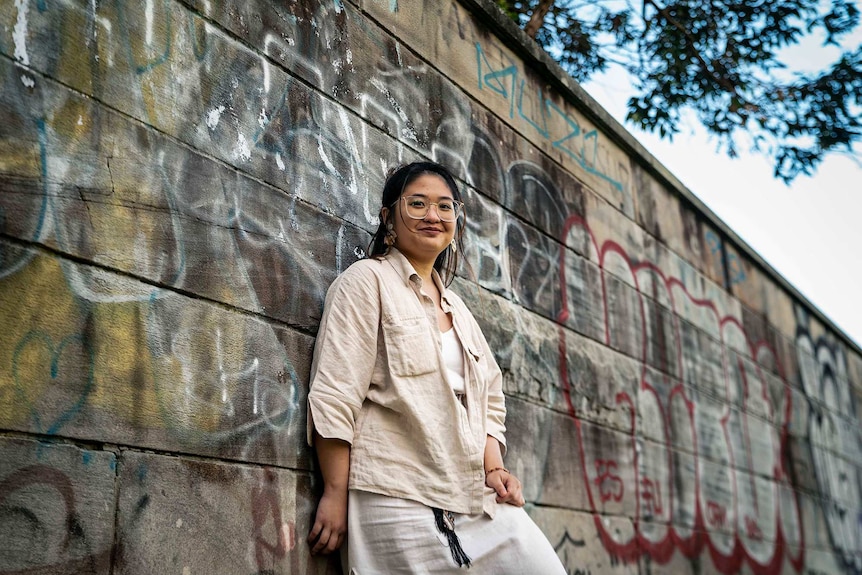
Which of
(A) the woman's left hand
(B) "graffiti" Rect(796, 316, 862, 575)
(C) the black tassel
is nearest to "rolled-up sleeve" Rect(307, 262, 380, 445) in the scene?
(C) the black tassel

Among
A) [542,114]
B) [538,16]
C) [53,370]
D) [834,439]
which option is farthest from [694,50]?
[53,370]

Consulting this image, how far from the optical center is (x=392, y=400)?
2775 mm

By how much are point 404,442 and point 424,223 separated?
82 cm

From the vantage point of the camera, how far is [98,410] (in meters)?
2.21

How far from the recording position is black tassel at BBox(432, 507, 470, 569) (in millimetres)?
2635

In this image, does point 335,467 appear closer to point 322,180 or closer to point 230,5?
point 322,180

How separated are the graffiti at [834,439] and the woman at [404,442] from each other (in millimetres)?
7079

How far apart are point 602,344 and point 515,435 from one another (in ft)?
4.56

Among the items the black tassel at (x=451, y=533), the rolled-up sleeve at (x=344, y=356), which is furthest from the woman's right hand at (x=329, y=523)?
the black tassel at (x=451, y=533)

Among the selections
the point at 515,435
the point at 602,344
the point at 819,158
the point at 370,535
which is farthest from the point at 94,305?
the point at 819,158

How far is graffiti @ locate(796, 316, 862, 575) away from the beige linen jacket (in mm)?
7164

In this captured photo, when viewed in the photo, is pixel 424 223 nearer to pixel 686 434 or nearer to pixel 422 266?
pixel 422 266

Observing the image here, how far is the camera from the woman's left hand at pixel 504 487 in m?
2.88

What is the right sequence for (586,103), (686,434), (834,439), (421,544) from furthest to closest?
(834,439), (686,434), (586,103), (421,544)
